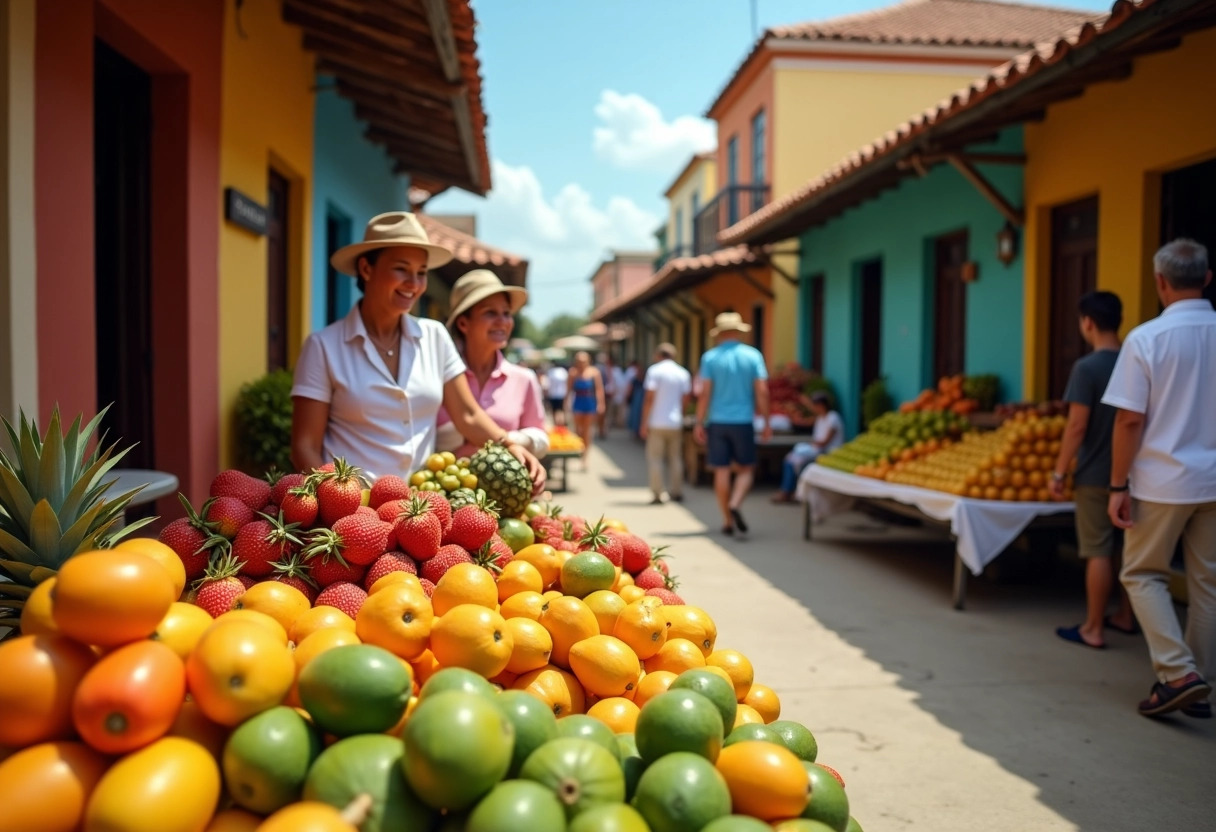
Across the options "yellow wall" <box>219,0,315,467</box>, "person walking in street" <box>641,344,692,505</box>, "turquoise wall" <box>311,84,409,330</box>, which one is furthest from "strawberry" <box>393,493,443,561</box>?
"person walking in street" <box>641,344,692,505</box>

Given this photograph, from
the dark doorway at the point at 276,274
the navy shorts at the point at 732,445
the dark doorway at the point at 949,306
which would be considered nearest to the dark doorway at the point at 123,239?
the dark doorway at the point at 276,274

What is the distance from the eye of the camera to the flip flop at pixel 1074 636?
5473mm

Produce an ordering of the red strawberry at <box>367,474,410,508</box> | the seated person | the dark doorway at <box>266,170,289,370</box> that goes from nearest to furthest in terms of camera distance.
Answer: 1. the red strawberry at <box>367,474,410,508</box>
2. the dark doorway at <box>266,170,289,370</box>
3. the seated person

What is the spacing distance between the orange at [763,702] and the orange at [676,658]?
15 cm

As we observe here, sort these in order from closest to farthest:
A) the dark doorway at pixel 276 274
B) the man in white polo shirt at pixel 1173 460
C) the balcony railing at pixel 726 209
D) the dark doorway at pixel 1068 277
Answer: the man in white polo shirt at pixel 1173 460 → the dark doorway at pixel 276 274 → the dark doorway at pixel 1068 277 → the balcony railing at pixel 726 209

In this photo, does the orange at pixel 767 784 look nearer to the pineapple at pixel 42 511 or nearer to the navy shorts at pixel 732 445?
the pineapple at pixel 42 511

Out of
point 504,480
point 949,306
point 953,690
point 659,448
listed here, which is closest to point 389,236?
point 504,480

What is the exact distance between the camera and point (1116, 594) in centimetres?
671

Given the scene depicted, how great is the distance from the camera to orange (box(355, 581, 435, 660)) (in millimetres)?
1879

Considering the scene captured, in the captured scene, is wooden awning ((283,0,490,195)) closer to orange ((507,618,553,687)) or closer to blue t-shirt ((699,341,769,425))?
blue t-shirt ((699,341,769,425))

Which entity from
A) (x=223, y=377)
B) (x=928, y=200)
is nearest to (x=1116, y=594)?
(x=928, y=200)

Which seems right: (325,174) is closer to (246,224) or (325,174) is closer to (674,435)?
(246,224)

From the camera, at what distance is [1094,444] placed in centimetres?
540

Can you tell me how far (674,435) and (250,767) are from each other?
33.7 ft
